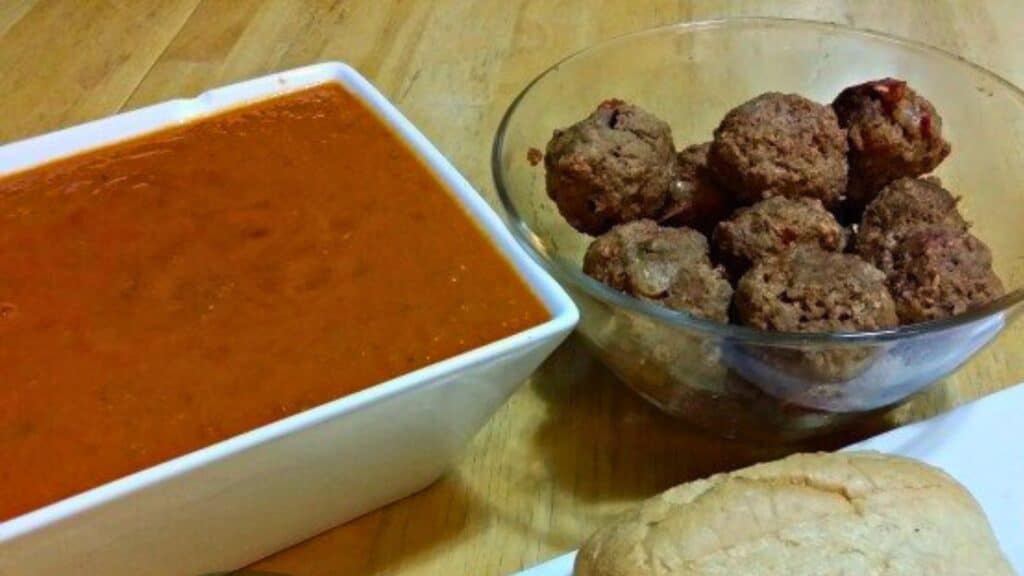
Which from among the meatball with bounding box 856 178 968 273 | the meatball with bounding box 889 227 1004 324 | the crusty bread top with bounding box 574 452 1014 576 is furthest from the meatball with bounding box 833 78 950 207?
the crusty bread top with bounding box 574 452 1014 576

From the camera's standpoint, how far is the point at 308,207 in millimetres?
1429

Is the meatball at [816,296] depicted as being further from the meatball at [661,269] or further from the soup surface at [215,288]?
the soup surface at [215,288]

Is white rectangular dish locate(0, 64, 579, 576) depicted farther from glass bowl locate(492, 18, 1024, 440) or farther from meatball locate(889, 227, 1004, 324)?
meatball locate(889, 227, 1004, 324)

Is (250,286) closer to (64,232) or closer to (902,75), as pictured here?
(64,232)

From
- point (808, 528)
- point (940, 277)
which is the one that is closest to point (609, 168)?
point (940, 277)

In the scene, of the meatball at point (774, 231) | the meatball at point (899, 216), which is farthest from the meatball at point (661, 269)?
the meatball at point (899, 216)

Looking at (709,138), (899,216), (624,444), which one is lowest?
(624,444)

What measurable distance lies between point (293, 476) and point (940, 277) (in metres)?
0.75

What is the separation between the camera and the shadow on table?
1407 millimetres

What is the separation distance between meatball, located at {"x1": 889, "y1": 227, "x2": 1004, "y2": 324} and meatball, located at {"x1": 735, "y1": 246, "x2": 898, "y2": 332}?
0.03 metres

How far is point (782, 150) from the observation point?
4.61 feet

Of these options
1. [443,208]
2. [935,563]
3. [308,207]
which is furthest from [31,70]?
[935,563]

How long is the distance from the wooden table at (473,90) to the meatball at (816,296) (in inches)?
10.2

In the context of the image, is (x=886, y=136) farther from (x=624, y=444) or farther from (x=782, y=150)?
(x=624, y=444)
